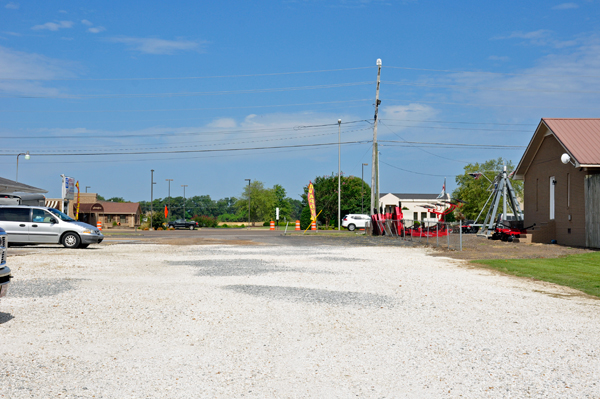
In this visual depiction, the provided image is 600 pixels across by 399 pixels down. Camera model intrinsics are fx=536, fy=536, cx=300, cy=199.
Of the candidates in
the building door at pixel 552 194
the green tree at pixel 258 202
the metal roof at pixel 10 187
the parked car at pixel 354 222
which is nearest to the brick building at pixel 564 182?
the building door at pixel 552 194

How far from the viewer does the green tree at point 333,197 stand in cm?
7050

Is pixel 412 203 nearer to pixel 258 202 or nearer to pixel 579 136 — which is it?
pixel 258 202

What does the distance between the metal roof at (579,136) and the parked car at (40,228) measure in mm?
21495

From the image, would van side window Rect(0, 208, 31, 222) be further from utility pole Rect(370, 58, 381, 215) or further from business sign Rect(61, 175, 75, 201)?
utility pole Rect(370, 58, 381, 215)

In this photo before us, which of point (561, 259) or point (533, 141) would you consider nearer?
point (561, 259)

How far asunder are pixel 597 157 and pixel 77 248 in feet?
75.1

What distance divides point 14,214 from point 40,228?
44.3 inches

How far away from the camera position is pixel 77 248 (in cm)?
2258

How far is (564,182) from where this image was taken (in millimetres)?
26047

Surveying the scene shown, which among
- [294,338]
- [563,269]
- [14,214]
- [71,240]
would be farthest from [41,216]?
[563,269]

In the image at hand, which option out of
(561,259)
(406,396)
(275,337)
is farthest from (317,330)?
(561,259)

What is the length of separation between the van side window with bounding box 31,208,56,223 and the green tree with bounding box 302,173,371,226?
48.6 meters

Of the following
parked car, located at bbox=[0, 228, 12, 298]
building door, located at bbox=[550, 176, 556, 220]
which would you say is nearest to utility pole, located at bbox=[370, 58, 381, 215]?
building door, located at bbox=[550, 176, 556, 220]

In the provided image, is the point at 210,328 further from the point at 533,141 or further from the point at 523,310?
the point at 533,141
